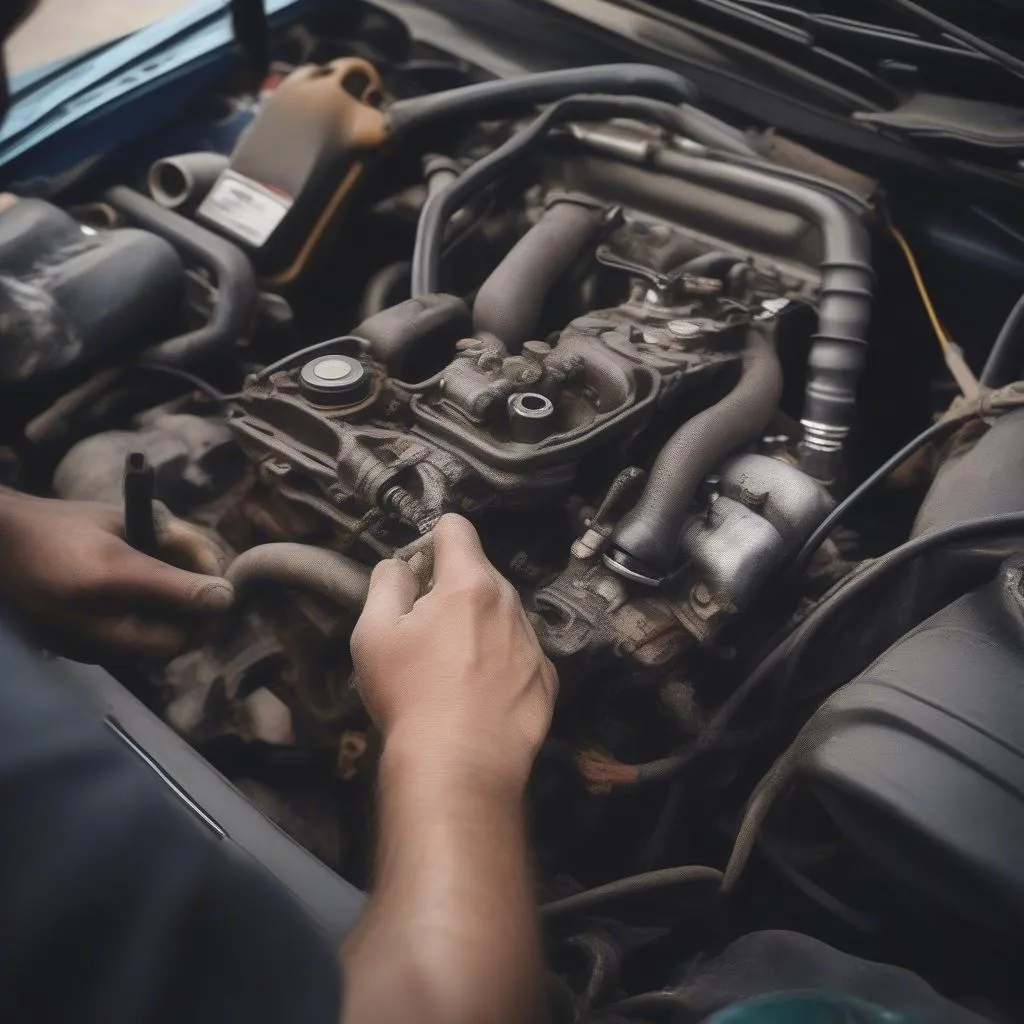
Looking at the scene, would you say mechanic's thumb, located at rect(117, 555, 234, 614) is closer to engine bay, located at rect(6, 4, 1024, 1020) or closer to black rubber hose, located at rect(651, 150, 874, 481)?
engine bay, located at rect(6, 4, 1024, 1020)

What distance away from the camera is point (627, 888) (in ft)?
2.46

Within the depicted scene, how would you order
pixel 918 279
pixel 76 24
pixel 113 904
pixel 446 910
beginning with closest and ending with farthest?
pixel 113 904 → pixel 446 910 → pixel 918 279 → pixel 76 24

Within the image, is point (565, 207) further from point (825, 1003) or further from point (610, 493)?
point (825, 1003)

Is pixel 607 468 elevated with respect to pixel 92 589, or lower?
elevated

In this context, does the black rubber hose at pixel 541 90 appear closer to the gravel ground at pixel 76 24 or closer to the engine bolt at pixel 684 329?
the engine bolt at pixel 684 329

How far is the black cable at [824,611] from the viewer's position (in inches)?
28.4

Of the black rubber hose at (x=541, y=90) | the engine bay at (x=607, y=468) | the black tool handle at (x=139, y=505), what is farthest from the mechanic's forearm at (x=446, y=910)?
the black rubber hose at (x=541, y=90)

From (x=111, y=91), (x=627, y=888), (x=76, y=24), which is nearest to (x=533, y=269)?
(x=627, y=888)

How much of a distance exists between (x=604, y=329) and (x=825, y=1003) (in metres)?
0.69

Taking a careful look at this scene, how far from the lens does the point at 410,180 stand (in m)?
1.42

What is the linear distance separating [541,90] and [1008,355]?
0.73m

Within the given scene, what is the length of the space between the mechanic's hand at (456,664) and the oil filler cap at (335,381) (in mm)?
201

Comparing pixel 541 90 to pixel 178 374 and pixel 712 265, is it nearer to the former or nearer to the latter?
pixel 712 265

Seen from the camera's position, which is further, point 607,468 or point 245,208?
point 245,208
